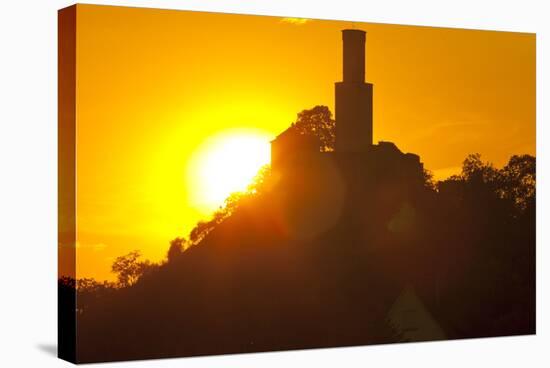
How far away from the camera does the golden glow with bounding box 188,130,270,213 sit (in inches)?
669

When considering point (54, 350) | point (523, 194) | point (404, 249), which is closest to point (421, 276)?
point (404, 249)

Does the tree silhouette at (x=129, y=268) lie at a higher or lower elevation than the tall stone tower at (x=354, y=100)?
lower

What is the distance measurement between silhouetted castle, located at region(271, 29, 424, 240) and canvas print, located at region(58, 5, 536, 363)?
0.02 m

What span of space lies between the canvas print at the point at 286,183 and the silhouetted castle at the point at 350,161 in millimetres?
25

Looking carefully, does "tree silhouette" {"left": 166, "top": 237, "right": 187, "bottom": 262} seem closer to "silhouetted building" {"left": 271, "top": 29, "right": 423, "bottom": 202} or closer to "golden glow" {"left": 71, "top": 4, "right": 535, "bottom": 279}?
"golden glow" {"left": 71, "top": 4, "right": 535, "bottom": 279}

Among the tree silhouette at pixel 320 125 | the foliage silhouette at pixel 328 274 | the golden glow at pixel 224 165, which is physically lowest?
the foliage silhouette at pixel 328 274

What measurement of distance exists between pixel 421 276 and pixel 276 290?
2175mm

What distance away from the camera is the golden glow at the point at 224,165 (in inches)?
669

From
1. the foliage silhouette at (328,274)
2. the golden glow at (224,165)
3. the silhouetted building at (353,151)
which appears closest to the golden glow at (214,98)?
the golden glow at (224,165)

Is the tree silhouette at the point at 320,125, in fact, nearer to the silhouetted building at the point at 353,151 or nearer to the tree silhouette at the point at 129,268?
the silhouetted building at the point at 353,151

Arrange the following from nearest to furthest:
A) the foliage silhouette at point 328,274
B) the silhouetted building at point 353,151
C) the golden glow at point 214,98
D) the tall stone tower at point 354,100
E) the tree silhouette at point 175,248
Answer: the golden glow at point 214,98 < the foliage silhouette at point 328,274 < the tree silhouette at point 175,248 < the silhouetted building at point 353,151 < the tall stone tower at point 354,100

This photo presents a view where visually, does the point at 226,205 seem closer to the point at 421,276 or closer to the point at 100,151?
the point at 100,151

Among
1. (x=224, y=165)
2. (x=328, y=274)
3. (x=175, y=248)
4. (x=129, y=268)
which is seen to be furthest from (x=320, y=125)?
(x=129, y=268)

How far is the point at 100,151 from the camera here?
16.3 metres
